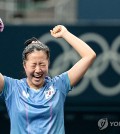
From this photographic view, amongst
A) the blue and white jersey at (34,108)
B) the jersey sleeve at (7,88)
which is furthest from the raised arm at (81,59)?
the jersey sleeve at (7,88)

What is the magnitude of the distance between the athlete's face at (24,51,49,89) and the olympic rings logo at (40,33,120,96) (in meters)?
4.48

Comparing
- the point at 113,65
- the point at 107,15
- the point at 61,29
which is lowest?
the point at 61,29

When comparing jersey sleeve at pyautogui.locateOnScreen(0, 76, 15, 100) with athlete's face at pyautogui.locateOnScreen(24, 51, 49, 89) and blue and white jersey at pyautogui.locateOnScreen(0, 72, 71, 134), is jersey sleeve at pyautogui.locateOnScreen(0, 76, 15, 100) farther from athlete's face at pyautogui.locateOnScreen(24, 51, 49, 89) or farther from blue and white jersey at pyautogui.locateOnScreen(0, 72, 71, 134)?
athlete's face at pyautogui.locateOnScreen(24, 51, 49, 89)

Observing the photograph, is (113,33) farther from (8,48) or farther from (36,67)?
(36,67)

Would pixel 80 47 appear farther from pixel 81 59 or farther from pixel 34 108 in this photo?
pixel 34 108

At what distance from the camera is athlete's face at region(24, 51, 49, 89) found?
4.10 meters

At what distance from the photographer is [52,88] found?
4184 mm

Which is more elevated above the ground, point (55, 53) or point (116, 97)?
point (55, 53)

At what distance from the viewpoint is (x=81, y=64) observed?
4.24 meters

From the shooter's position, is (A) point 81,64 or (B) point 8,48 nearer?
(A) point 81,64

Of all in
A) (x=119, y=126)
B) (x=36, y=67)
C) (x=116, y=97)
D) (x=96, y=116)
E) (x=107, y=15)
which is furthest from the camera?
(x=107, y=15)

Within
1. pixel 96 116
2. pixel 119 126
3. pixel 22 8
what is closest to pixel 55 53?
pixel 96 116

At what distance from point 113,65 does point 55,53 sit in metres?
0.83

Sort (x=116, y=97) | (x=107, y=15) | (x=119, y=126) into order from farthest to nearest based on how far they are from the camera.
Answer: (x=107, y=15) < (x=116, y=97) < (x=119, y=126)
